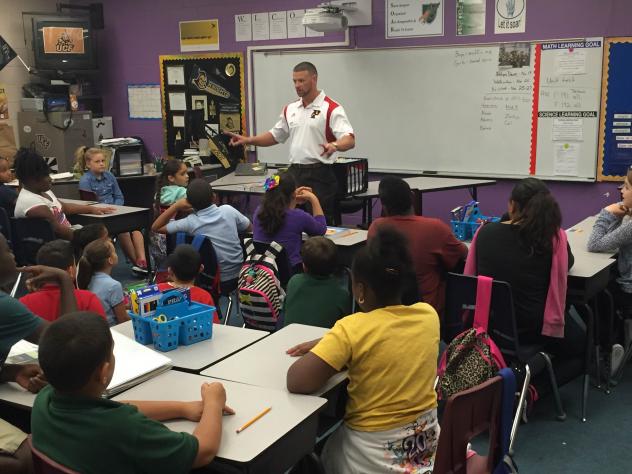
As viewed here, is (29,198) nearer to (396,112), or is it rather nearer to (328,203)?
(328,203)

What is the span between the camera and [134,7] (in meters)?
8.19

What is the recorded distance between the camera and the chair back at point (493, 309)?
2914 mm

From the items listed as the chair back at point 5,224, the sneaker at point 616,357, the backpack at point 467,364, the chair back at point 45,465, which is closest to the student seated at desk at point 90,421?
the chair back at point 45,465

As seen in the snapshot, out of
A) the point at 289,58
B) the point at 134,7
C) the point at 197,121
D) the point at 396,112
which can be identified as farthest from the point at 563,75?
the point at 134,7

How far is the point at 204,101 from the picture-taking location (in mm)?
7781

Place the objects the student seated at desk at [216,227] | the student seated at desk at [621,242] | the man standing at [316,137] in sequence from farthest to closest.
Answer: the man standing at [316,137]
the student seated at desk at [216,227]
the student seated at desk at [621,242]

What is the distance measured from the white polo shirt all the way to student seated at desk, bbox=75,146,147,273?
5.34ft

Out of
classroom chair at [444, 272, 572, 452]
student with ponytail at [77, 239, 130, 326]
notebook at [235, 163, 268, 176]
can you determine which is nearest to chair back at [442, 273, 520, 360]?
classroom chair at [444, 272, 572, 452]

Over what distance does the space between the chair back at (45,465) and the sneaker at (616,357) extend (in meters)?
2.90

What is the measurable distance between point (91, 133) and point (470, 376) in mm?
6486

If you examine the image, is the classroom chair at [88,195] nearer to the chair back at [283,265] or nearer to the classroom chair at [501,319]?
the chair back at [283,265]

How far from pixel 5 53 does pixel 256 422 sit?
7.33 m

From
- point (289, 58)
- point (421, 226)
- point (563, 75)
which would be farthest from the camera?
point (289, 58)

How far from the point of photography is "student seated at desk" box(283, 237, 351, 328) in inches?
110
